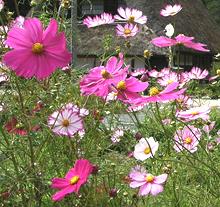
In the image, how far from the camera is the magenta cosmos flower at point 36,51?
116cm

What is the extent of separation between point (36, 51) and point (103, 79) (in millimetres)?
153

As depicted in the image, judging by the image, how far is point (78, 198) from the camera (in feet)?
4.73

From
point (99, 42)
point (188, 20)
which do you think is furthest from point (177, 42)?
point (188, 20)

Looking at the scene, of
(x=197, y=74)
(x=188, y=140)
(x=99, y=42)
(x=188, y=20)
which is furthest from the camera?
(x=188, y=20)

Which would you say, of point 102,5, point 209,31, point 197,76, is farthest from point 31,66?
point 209,31

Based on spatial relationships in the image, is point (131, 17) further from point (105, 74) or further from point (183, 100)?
point (105, 74)

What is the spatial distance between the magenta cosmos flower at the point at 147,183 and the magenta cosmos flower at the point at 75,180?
0.59ft

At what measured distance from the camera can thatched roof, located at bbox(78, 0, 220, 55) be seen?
57.7ft

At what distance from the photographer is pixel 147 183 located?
139 cm

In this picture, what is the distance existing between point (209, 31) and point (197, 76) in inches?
757

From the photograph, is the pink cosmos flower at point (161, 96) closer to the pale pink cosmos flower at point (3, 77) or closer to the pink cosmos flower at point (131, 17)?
the pale pink cosmos flower at point (3, 77)

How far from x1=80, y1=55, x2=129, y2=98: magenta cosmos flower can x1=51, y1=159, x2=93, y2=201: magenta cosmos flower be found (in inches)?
5.7

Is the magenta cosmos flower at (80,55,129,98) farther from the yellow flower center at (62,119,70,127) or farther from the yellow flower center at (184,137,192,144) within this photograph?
the yellow flower center at (184,137,192,144)

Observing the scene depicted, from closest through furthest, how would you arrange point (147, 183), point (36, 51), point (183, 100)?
point (36, 51), point (147, 183), point (183, 100)
